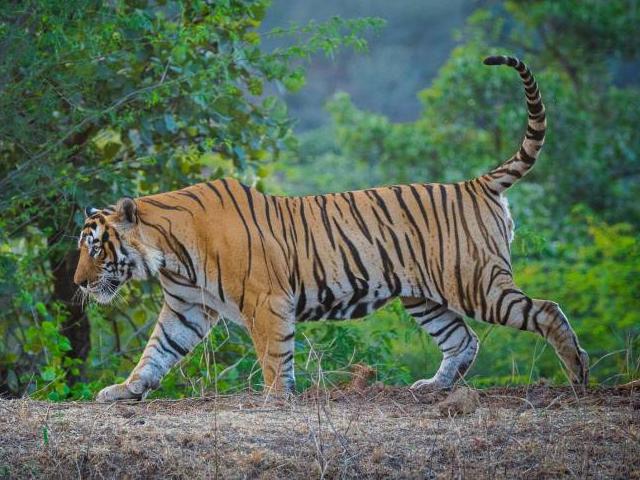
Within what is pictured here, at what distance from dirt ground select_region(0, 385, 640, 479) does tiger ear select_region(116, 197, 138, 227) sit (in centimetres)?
118

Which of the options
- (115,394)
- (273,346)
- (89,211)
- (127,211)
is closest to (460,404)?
(273,346)

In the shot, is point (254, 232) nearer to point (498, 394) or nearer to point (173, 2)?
point (498, 394)

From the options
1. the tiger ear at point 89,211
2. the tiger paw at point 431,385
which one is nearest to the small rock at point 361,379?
the tiger paw at point 431,385

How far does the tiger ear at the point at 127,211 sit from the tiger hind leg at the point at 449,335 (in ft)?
5.74

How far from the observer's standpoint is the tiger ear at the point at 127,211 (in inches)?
262

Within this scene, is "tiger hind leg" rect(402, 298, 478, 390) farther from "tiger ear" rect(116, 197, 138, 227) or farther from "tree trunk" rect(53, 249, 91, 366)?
"tree trunk" rect(53, 249, 91, 366)

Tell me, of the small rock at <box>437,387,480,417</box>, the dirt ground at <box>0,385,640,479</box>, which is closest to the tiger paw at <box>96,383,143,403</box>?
the dirt ground at <box>0,385,640,479</box>

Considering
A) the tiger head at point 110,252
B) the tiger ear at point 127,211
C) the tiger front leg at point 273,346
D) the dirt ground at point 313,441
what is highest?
the tiger ear at point 127,211

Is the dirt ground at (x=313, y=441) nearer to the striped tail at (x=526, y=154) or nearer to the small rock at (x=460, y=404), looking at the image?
the small rock at (x=460, y=404)

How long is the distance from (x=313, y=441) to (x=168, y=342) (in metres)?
1.87

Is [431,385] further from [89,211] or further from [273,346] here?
[89,211]

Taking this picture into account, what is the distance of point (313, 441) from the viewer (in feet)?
17.1

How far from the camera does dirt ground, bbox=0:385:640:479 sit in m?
5.04

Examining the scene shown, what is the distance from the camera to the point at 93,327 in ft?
30.6
